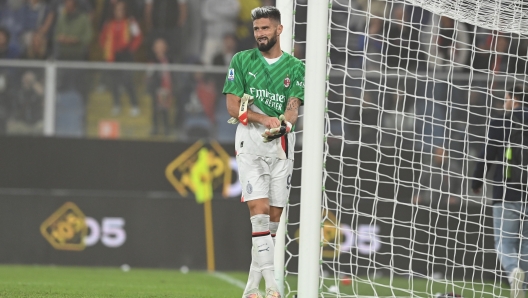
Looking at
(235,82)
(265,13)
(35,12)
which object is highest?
(265,13)

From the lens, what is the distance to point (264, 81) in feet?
21.3

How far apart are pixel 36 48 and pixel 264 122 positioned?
7246mm

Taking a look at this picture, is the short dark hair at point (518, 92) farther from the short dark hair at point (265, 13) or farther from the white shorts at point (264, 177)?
the short dark hair at point (265, 13)

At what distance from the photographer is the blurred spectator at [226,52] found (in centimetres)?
1280

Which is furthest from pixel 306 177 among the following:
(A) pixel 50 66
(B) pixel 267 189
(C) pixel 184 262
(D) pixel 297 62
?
(A) pixel 50 66

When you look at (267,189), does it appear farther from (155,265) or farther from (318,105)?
(155,265)

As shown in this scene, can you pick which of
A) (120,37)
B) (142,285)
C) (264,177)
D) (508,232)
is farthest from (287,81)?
(120,37)

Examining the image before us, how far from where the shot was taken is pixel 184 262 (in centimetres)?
1198

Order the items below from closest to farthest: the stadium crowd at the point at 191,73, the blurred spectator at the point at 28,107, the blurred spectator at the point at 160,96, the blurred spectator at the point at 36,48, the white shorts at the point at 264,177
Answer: the white shorts at the point at 264,177
the stadium crowd at the point at 191,73
the blurred spectator at the point at 28,107
the blurred spectator at the point at 160,96
the blurred spectator at the point at 36,48

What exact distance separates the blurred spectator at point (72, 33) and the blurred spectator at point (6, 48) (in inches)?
25.2

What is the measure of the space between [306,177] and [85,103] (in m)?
6.68

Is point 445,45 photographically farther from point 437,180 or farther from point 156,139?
point 156,139

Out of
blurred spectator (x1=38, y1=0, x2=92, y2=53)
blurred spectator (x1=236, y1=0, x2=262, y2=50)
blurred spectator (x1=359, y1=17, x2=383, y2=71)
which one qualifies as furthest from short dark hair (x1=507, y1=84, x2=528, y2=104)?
blurred spectator (x1=38, y1=0, x2=92, y2=53)

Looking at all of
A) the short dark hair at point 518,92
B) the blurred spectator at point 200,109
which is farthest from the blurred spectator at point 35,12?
the short dark hair at point 518,92
